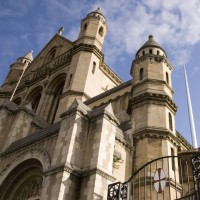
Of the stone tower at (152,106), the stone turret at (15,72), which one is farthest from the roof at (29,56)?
the stone tower at (152,106)

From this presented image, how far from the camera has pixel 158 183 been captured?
32.0ft

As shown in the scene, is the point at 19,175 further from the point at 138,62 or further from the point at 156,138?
the point at 138,62

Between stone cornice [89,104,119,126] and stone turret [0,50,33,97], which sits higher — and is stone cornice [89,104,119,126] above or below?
below

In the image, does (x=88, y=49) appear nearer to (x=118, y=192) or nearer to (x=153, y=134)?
(x=153, y=134)

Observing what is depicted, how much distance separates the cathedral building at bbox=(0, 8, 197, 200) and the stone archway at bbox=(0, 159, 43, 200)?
0.05 metres

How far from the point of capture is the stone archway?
14266mm

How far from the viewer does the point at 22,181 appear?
14.9m

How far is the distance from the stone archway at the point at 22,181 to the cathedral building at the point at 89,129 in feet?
0.16

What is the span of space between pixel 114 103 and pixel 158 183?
11510mm

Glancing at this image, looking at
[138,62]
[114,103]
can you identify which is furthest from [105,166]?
[138,62]

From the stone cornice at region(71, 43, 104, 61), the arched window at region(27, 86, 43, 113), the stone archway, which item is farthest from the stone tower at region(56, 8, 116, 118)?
the stone archway

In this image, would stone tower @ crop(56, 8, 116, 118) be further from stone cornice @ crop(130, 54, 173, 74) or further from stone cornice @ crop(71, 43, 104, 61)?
stone cornice @ crop(130, 54, 173, 74)

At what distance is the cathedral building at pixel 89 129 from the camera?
1144cm

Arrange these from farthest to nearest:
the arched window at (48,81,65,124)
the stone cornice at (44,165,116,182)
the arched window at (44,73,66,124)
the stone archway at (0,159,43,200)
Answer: the arched window at (44,73,66,124) → the arched window at (48,81,65,124) → the stone archway at (0,159,43,200) → the stone cornice at (44,165,116,182)
